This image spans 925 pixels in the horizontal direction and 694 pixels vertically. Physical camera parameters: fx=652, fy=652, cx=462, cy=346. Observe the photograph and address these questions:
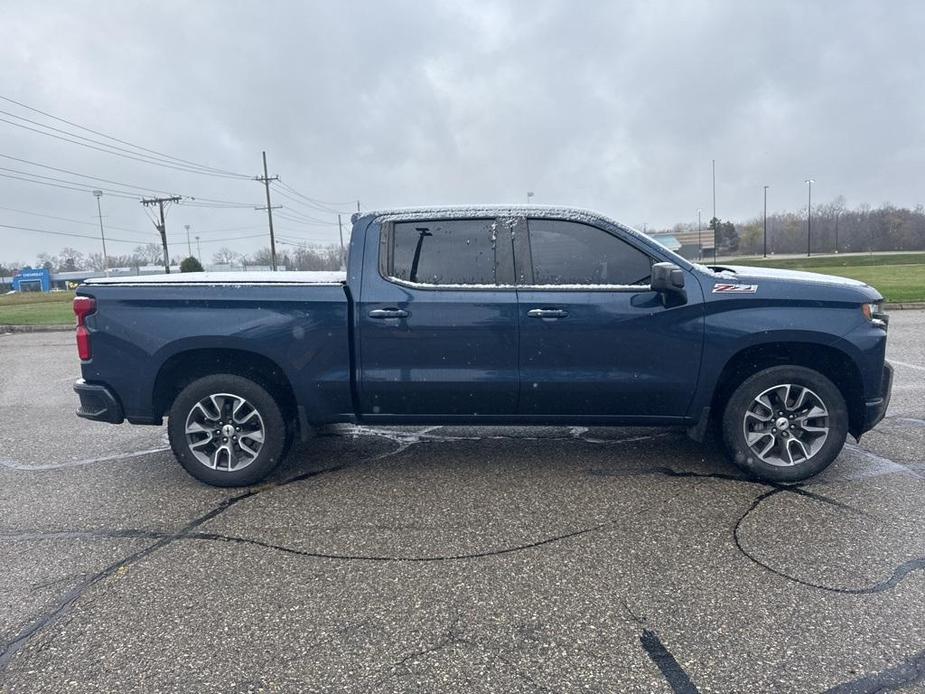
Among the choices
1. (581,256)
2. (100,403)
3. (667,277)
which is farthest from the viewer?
(100,403)

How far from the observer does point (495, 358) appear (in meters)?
4.44

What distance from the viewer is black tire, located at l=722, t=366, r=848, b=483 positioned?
14.4ft

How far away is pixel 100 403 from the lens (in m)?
4.59

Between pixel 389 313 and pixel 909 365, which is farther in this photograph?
pixel 909 365

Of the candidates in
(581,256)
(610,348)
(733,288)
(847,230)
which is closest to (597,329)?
(610,348)

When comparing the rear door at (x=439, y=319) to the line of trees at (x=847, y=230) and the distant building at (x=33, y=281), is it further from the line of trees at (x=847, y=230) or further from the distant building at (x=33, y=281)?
the distant building at (x=33, y=281)

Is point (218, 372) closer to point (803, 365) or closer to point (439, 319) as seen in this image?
point (439, 319)

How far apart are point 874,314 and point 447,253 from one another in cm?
292

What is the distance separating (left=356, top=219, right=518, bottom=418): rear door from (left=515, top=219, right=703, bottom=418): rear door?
146mm

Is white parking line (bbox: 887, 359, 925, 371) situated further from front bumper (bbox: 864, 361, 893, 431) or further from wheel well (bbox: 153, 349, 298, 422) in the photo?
wheel well (bbox: 153, 349, 298, 422)

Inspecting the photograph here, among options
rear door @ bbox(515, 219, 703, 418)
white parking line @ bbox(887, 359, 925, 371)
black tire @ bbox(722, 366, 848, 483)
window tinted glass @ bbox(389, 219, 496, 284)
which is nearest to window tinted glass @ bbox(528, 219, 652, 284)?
rear door @ bbox(515, 219, 703, 418)

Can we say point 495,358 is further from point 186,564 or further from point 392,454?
point 186,564

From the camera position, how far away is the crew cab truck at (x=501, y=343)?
14.3 feet

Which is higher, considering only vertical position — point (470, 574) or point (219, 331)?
point (219, 331)
